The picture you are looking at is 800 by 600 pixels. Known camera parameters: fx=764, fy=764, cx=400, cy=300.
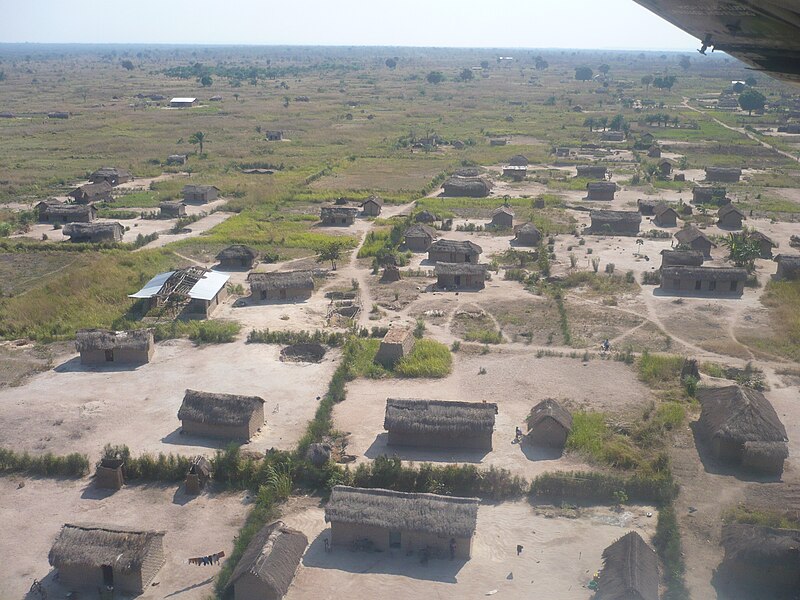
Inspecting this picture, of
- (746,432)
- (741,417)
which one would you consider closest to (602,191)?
(741,417)

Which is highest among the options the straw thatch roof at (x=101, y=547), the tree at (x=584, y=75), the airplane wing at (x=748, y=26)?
the airplane wing at (x=748, y=26)

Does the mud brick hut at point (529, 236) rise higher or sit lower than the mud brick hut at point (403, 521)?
lower

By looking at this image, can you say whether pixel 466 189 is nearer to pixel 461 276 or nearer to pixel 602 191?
pixel 602 191

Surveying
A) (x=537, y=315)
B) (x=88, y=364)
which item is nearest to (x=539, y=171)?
Answer: (x=537, y=315)

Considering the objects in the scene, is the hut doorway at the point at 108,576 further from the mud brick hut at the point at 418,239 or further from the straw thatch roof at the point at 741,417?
the mud brick hut at the point at 418,239

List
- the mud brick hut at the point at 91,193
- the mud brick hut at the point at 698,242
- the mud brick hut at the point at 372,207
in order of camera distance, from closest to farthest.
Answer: the mud brick hut at the point at 698,242, the mud brick hut at the point at 372,207, the mud brick hut at the point at 91,193

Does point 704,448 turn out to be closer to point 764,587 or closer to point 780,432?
point 780,432

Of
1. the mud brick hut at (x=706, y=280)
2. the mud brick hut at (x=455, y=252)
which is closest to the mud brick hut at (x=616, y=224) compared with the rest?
the mud brick hut at (x=455, y=252)
